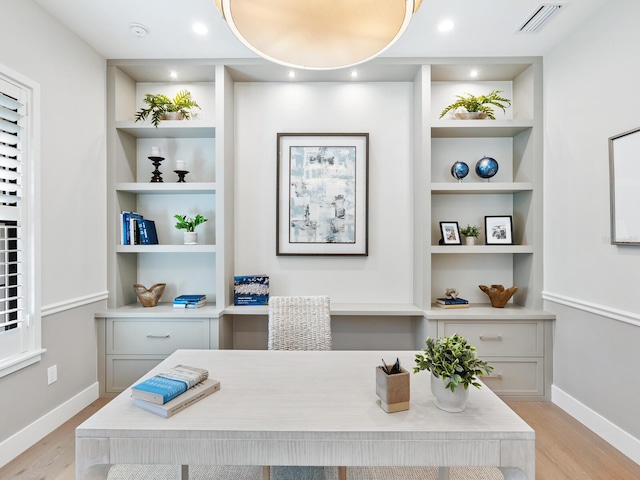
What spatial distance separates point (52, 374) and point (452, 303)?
2972 mm

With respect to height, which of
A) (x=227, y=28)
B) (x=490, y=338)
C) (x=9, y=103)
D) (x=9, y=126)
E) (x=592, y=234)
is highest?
(x=227, y=28)

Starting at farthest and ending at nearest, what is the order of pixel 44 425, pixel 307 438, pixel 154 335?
pixel 154 335 → pixel 44 425 → pixel 307 438

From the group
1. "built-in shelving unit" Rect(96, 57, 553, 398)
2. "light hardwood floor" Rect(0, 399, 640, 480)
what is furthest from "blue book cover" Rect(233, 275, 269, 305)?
"light hardwood floor" Rect(0, 399, 640, 480)

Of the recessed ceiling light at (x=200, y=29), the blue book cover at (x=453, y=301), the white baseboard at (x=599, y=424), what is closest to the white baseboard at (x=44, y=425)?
the recessed ceiling light at (x=200, y=29)

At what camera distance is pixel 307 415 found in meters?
1.23

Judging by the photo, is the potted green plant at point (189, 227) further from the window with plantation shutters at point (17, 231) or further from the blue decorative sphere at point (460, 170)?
the blue decorative sphere at point (460, 170)

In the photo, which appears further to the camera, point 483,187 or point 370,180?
point 370,180

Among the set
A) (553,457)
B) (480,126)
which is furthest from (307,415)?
(480,126)

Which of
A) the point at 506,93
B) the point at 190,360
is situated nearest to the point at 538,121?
the point at 506,93

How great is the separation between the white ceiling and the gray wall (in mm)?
213

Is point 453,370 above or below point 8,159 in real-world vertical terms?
below

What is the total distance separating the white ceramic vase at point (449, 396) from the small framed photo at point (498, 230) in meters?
2.22

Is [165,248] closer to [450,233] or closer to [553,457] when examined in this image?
[450,233]

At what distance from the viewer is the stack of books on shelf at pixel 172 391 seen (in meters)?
1.26
